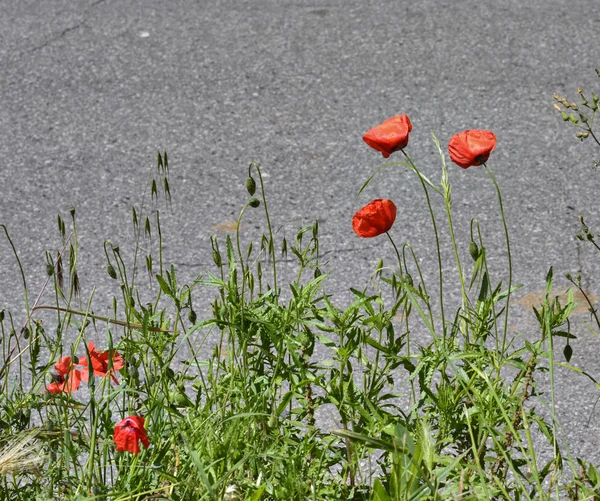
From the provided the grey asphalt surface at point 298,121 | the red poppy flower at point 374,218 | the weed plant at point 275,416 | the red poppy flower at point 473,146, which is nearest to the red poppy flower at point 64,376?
the weed plant at point 275,416

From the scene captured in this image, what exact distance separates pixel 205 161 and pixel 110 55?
1.22 m

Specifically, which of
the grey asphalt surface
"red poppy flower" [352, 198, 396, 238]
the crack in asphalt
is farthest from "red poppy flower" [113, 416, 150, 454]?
the crack in asphalt

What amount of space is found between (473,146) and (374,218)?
24 centimetres

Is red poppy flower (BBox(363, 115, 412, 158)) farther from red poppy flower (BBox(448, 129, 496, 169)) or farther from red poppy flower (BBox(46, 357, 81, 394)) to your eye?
red poppy flower (BBox(46, 357, 81, 394))

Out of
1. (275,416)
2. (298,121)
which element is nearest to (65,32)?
(298,121)

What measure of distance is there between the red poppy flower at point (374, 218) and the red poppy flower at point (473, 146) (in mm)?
165

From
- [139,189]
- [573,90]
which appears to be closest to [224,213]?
[139,189]

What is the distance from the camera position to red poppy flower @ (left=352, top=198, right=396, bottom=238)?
5.94ft

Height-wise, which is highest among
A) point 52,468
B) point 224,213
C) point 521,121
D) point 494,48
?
point 494,48

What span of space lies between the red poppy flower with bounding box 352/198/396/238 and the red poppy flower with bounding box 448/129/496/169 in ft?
0.54

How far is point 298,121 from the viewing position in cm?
441

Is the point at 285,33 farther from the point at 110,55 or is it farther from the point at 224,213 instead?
the point at 224,213

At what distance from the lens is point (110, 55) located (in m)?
5.00

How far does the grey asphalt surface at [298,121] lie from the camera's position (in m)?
3.59
